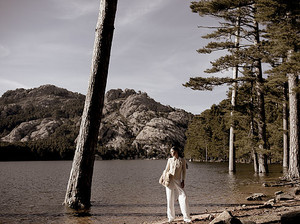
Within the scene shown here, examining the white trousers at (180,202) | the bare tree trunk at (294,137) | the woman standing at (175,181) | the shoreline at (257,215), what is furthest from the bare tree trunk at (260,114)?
the white trousers at (180,202)

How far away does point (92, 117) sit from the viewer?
805cm

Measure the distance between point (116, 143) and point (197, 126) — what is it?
10866 centimetres

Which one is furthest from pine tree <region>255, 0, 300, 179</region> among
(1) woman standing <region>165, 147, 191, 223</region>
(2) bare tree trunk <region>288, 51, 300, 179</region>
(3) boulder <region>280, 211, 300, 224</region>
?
(3) boulder <region>280, 211, 300, 224</region>

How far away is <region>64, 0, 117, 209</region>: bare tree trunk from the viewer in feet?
25.7

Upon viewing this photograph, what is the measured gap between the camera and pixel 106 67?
8.42m

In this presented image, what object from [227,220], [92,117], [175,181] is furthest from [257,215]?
[92,117]

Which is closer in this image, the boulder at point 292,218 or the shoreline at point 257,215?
the boulder at point 292,218

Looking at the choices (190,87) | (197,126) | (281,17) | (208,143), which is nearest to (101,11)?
(281,17)

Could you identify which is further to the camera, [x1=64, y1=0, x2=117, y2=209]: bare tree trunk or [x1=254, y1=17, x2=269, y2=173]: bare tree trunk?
[x1=254, y1=17, x2=269, y2=173]: bare tree trunk

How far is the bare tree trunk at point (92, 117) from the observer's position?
7.83 m

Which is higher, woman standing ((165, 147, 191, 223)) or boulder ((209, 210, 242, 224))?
woman standing ((165, 147, 191, 223))

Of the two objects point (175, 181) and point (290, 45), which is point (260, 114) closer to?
point (290, 45)

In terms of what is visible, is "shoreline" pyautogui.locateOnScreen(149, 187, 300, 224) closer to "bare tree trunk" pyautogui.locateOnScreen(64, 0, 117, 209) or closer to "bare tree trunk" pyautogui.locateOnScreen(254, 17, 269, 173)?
"bare tree trunk" pyautogui.locateOnScreen(64, 0, 117, 209)

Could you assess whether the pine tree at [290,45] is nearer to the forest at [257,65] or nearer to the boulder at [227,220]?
the forest at [257,65]
